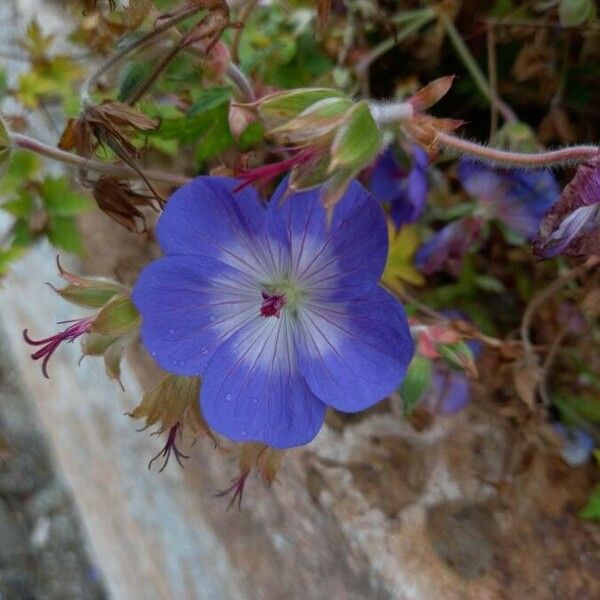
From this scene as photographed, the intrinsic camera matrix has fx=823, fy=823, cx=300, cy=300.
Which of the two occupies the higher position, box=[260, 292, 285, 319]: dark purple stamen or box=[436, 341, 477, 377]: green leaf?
box=[260, 292, 285, 319]: dark purple stamen

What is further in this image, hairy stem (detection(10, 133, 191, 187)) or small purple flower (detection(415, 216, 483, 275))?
small purple flower (detection(415, 216, 483, 275))

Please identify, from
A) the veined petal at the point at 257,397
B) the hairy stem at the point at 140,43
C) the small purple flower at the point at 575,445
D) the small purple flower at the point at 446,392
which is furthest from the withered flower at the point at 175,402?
the small purple flower at the point at 575,445

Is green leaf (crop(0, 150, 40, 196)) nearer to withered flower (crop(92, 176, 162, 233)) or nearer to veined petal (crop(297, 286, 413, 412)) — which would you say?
withered flower (crop(92, 176, 162, 233))

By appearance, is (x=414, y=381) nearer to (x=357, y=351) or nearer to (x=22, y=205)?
(x=357, y=351)

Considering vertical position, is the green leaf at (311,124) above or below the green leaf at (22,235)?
above

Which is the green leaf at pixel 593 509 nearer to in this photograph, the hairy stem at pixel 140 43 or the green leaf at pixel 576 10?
the green leaf at pixel 576 10

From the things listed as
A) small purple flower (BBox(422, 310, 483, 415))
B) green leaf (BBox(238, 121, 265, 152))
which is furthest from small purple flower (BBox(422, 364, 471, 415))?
green leaf (BBox(238, 121, 265, 152))
